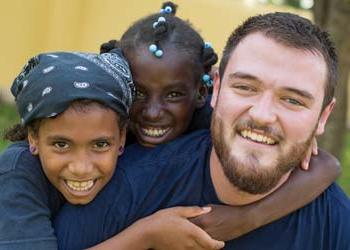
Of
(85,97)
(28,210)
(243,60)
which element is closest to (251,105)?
(243,60)

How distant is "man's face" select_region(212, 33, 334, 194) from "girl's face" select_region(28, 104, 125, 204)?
0.44m

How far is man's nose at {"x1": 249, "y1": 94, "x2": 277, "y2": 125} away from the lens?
2982 millimetres

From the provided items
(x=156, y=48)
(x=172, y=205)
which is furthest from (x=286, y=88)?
(x=156, y=48)

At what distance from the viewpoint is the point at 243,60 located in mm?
3152

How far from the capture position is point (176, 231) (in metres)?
3.09

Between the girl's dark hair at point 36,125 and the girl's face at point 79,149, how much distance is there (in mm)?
12

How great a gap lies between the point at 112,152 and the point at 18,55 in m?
9.10

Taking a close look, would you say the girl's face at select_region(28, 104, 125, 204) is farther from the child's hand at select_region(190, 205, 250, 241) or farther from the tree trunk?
the tree trunk

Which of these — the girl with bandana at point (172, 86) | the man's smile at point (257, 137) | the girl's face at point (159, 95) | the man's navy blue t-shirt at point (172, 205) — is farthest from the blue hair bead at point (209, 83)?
the man's smile at point (257, 137)

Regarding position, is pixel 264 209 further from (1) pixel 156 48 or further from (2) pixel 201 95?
(1) pixel 156 48

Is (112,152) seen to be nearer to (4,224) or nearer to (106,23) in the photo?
(4,224)

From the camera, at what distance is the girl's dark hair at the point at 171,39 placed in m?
3.61

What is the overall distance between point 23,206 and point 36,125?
0.33 metres

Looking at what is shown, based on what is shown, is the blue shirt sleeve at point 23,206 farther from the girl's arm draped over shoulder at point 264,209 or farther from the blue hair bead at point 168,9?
the blue hair bead at point 168,9
